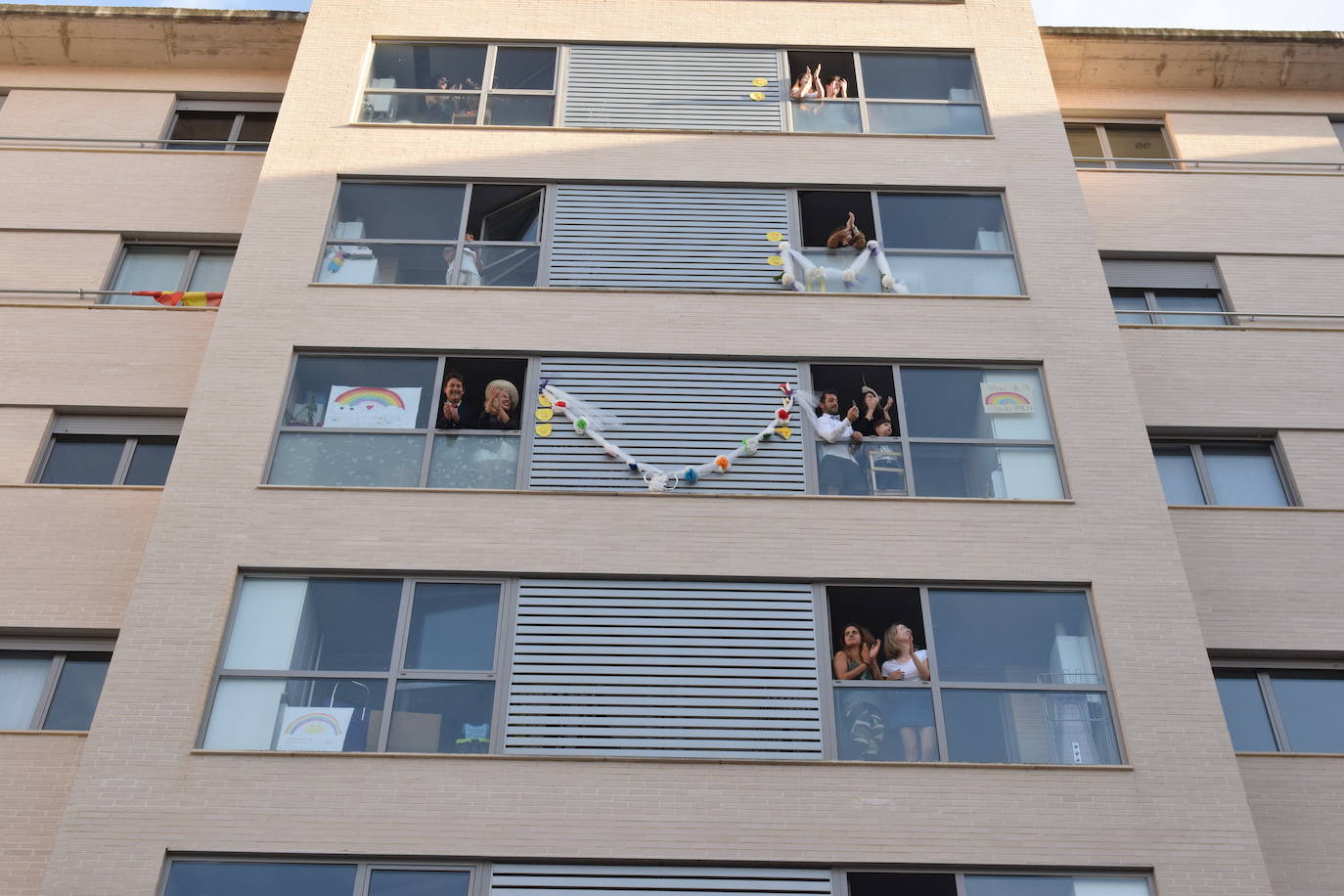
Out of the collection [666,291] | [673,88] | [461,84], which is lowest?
[666,291]

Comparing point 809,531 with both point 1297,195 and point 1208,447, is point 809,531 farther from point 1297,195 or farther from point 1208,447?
point 1297,195

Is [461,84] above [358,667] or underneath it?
above

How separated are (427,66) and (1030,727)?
11.7 m

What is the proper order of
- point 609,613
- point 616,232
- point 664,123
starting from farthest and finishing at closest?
point 664,123
point 616,232
point 609,613

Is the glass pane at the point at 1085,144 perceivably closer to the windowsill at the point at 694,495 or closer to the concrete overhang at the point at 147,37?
the windowsill at the point at 694,495

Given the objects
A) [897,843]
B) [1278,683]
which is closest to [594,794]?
[897,843]

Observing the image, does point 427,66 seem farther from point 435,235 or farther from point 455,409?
point 455,409

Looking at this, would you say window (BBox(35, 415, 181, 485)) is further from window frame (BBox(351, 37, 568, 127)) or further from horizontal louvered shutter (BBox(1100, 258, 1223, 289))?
horizontal louvered shutter (BBox(1100, 258, 1223, 289))

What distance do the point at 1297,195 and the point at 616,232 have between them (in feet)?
32.2

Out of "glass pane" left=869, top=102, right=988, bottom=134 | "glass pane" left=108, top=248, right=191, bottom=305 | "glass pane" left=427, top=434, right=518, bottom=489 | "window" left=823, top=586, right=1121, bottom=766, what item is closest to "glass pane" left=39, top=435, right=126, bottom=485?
"glass pane" left=108, top=248, right=191, bottom=305

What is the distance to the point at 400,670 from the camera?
40.7 feet

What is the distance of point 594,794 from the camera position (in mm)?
11641

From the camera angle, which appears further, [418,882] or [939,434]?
[939,434]

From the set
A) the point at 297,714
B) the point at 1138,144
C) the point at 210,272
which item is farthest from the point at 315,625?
the point at 1138,144
